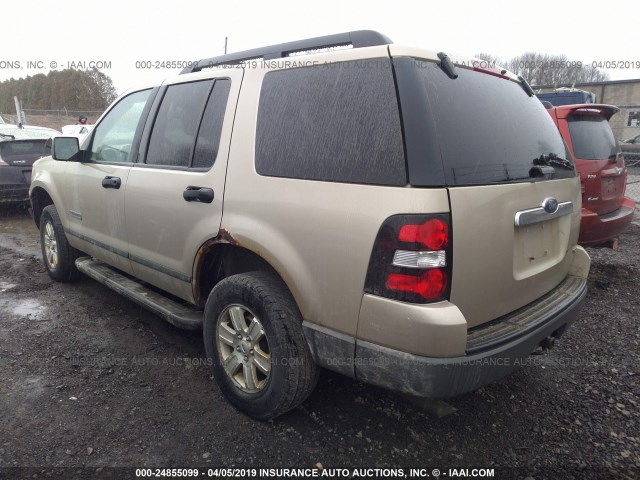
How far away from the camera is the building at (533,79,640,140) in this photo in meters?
22.3

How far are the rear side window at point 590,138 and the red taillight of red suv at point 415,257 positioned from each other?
3.40 metres

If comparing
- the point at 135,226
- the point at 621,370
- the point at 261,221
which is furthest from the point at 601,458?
the point at 135,226

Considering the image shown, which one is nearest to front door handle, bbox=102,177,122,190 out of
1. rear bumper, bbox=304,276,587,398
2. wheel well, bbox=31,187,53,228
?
wheel well, bbox=31,187,53,228

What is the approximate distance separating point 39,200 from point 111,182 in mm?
2073

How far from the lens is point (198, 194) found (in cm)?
259

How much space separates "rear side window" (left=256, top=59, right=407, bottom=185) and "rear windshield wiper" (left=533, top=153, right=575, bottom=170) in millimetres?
932

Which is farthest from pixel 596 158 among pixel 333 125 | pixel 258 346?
pixel 258 346

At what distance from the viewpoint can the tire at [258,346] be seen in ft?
7.16

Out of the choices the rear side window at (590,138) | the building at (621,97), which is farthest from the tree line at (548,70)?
the rear side window at (590,138)

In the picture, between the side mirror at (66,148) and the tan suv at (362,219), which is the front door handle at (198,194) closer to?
the tan suv at (362,219)

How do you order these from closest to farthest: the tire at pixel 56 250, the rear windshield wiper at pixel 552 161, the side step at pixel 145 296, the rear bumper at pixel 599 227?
the rear windshield wiper at pixel 552 161
the side step at pixel 145 296
the rear bumper at pixel 599 227
the tire at pixel 56 250

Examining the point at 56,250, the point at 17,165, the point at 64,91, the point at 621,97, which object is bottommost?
the point at 56,250

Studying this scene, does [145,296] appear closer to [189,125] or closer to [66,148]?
[189,125]

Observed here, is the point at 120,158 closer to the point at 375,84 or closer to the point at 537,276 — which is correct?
the point at 375,84
